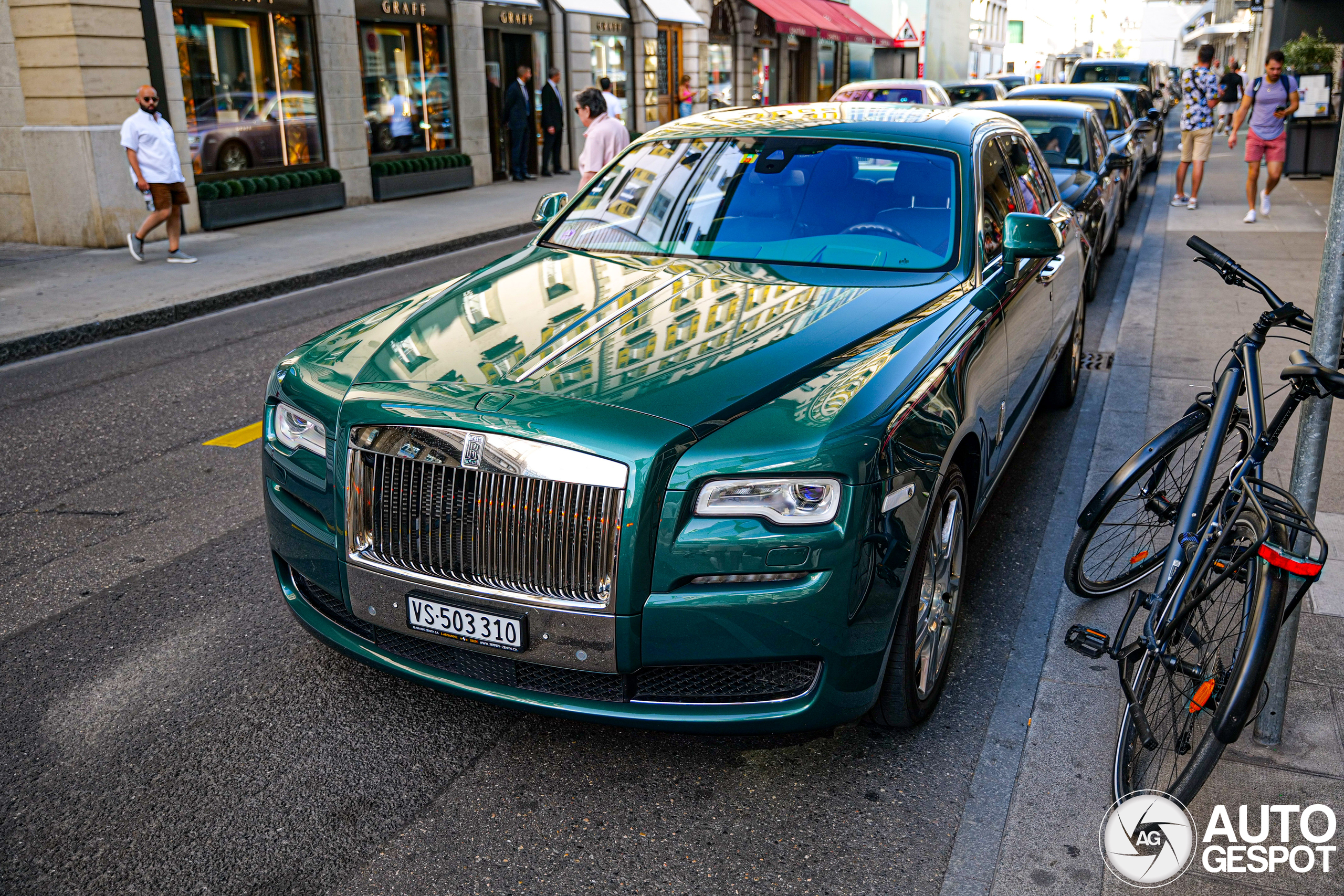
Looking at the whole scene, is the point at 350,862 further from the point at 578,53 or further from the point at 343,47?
the point at 578,53

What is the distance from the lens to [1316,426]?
3.23 metres

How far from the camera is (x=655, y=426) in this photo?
115 inches

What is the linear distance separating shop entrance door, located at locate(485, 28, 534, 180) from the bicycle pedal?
64.1ft

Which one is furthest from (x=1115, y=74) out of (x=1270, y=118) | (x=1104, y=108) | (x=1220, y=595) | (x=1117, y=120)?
(x=1220, y=595)

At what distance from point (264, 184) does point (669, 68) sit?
Answer: 50.8ft

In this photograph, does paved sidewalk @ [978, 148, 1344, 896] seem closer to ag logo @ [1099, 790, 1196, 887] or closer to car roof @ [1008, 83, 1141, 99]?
ag logo @ [1099, 790, 1196, 887]

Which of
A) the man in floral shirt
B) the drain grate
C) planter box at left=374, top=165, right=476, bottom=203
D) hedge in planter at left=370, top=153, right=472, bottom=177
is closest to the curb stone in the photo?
planter box at left=374, top=165, right=476, bottom=203

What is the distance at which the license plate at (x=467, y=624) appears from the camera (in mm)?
2988

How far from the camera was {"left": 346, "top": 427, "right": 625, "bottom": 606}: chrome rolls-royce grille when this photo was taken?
2.88 m

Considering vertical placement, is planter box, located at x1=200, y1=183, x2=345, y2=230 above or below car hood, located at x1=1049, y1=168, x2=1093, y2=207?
below

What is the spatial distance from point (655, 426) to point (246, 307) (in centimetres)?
899

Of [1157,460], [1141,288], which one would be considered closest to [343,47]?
[1141,288]

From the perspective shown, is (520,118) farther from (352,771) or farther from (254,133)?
(352,771)

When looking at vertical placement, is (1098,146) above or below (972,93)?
below
